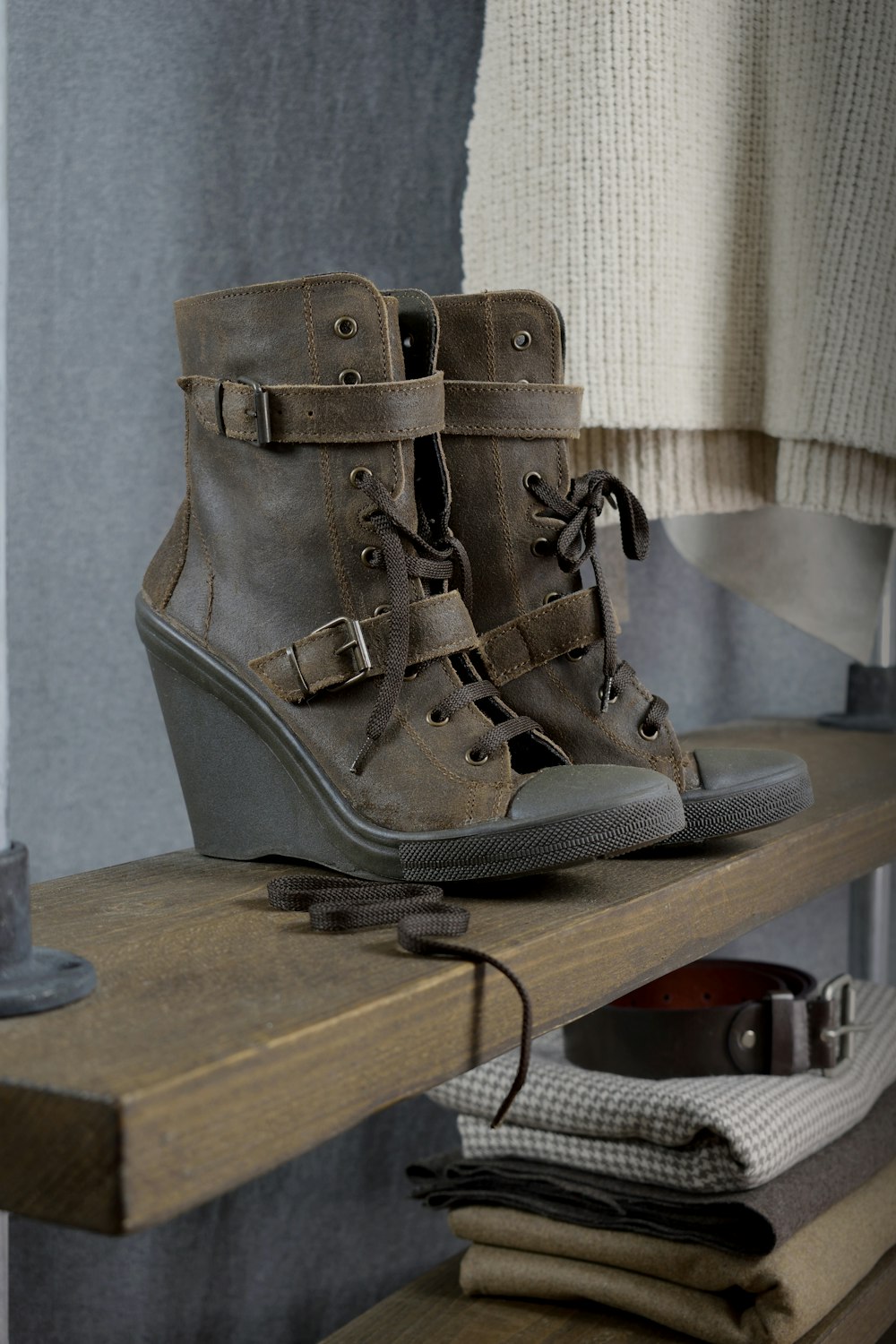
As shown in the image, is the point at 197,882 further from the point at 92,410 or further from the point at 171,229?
the point at 171,229

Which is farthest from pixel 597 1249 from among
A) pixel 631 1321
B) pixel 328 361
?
pixel 328 361

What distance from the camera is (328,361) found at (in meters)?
0.61

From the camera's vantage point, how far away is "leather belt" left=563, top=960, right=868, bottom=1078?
85cm

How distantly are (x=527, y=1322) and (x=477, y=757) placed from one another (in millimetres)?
426

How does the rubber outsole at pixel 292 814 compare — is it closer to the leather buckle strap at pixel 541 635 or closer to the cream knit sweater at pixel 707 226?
the leather buckle strap at pixel 541 635

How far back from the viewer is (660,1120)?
0.79m

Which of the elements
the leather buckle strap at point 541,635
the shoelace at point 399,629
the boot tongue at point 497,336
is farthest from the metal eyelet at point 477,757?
the boot tongue at point 497,336

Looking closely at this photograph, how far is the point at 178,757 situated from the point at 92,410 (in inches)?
13.1

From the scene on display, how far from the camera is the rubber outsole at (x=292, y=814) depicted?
55cm

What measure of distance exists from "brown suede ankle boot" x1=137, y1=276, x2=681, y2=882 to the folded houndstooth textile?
221mm

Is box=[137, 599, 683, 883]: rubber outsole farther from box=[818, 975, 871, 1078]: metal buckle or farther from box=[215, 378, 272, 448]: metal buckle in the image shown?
box=[818, 975, 871, 1078]: metal buckle

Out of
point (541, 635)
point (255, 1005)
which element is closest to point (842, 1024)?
point (541, 635)

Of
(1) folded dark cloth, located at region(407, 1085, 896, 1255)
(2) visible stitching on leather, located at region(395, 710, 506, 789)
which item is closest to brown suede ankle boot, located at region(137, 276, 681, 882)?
(2) visible stitching on leather, located at region(395, 710, 506, 789)

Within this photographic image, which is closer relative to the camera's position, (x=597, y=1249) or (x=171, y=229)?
(x=597, y=1249)
